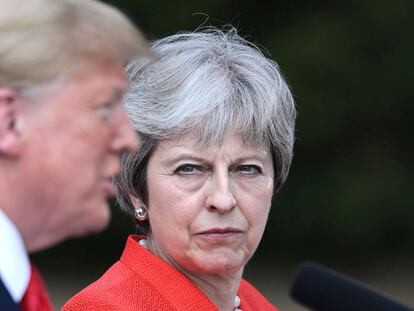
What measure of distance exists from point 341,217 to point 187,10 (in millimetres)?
2143

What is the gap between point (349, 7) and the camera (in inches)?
346

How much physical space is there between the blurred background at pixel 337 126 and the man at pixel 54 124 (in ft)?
22.4

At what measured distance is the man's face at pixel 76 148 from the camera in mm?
1497

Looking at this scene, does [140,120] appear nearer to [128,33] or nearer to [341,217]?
[128,33]

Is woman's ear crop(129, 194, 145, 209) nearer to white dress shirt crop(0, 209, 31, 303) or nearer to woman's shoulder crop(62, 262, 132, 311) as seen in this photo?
woman's shoulder crop(62, 262, 132, 311)

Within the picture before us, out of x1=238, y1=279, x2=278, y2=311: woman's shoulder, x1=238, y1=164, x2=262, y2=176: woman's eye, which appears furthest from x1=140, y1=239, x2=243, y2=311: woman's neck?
x1=238, y1=164, x2=262, y2=176: woman's eye

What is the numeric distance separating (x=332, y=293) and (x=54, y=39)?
174 cm

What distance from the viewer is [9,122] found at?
4.85ft

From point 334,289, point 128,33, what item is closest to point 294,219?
point 334,289

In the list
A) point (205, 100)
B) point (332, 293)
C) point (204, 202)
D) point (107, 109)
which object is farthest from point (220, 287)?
point (107, 109)

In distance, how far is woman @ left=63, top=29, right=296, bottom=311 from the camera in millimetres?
2703

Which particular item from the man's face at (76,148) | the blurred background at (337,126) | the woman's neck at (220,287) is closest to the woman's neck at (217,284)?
the woman's neck at (220,287)

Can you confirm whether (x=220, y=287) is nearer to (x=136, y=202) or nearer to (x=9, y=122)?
(x=136, y=202)

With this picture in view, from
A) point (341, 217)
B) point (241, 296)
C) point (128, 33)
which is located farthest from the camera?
point (341, 217)
